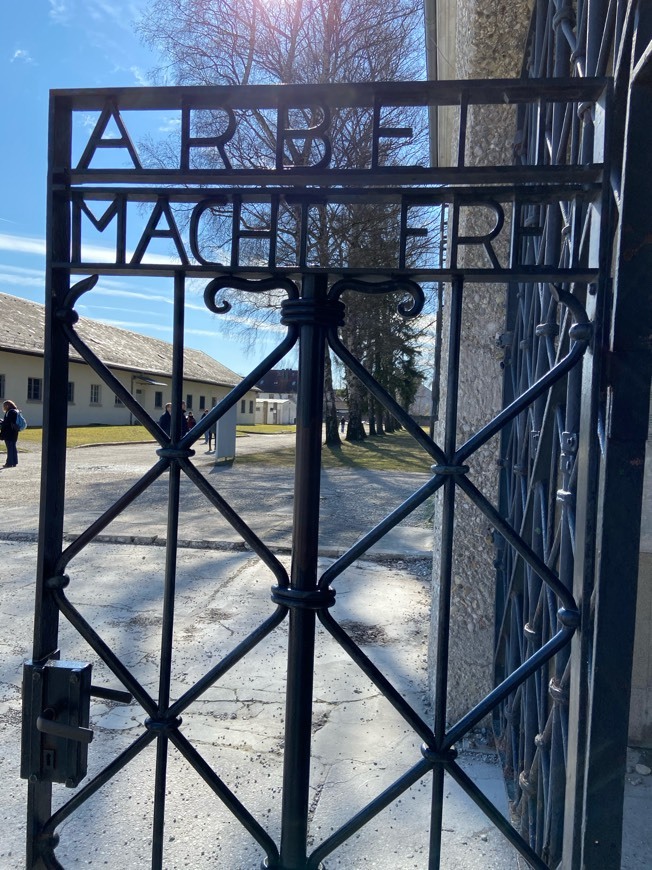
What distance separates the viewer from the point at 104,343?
38.3m

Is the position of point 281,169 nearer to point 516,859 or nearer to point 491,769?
point 516,859

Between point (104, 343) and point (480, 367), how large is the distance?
124ft

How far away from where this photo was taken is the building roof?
32.0m

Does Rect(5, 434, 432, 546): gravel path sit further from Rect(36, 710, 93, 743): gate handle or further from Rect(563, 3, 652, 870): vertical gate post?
Rect(563, 3, 652, 870): vertical gate post

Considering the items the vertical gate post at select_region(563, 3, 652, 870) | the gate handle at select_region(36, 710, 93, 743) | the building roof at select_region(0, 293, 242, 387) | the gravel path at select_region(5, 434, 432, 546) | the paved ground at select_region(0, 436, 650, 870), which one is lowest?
the gravel path at select_region(5, 434, 432, 546)

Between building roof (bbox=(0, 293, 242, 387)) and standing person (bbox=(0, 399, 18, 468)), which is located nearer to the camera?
standing person (bbox=(0, 399, 18, 468))

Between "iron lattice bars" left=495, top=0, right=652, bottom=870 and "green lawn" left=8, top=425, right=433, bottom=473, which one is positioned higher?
"iron lattice bars" left=495, top=0, right=652, bottom=870

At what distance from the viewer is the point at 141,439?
97.3ft

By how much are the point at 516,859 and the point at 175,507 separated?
185 centimetres

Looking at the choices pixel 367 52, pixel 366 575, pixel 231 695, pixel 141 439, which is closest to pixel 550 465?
pixel 231 695

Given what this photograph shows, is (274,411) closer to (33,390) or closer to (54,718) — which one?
(33,390)

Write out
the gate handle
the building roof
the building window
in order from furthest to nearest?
the building window, the building roof, the gate handle

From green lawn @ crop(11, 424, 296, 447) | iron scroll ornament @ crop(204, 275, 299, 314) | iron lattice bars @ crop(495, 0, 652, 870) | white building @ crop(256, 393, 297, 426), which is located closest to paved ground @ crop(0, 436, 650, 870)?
iron lattice bars @ crop(495, 0, 652, 870)

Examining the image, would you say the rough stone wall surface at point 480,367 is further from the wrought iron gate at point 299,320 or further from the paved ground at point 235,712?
the wrought iron gate at point 299,320
